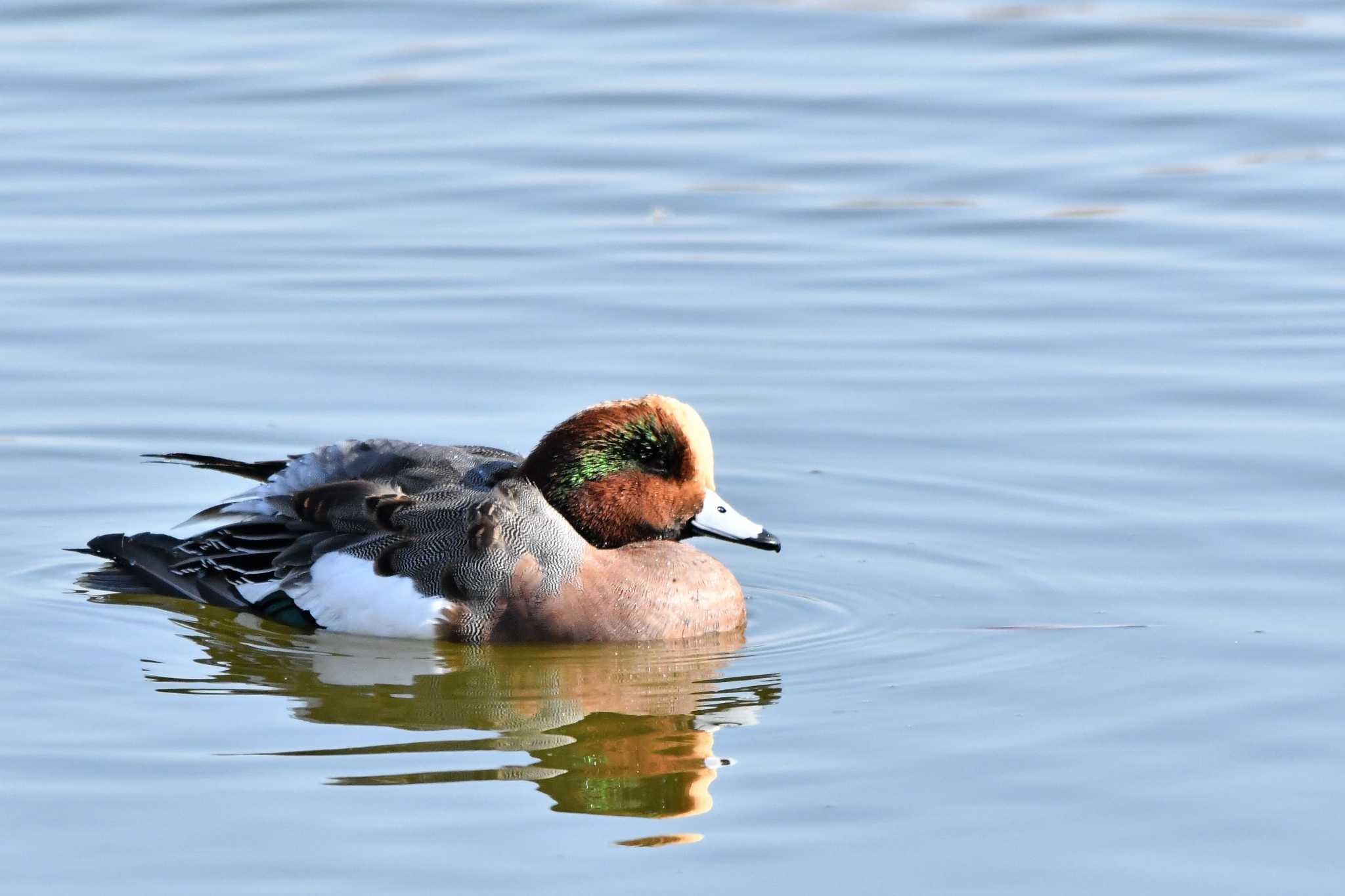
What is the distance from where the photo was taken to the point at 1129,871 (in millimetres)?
5871

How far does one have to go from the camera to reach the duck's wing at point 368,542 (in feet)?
26.1

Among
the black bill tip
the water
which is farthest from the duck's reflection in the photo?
the black bill tip

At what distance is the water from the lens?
6.22 m

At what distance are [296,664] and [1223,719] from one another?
9.75ft

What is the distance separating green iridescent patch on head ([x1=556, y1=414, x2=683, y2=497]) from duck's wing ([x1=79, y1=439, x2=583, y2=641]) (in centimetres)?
19

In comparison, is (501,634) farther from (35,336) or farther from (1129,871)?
(35,336)

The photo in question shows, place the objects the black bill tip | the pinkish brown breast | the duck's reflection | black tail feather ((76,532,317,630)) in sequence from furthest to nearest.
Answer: black tail feather ((76,532,317,630)) < the black bill tip < the pinkish brown breast < the duck's reflection

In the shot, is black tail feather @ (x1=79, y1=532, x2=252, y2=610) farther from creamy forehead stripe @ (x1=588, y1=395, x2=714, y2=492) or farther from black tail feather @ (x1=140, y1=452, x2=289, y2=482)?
creamy forehead stripe @ (x1=588, y1=395, x2=714, y2=492)

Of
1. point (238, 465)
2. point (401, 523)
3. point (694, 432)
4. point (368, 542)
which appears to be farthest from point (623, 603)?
point (238, 465)

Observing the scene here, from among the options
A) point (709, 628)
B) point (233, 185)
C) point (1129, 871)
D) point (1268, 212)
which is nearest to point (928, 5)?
point (1268, 212)

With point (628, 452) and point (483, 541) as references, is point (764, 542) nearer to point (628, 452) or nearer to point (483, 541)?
point (628, 452)

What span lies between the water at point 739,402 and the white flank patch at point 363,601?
3.5 inches

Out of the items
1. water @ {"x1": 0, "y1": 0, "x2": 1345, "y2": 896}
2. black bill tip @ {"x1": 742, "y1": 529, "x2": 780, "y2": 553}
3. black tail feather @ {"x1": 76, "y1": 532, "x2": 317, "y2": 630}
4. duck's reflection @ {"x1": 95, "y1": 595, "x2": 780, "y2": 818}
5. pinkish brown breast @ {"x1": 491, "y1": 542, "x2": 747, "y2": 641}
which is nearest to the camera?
water @ {"x1": 0, "y1": 0, "x2": 1345, "y2": 896}

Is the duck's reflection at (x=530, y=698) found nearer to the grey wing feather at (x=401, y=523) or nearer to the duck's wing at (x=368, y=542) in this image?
the duck's wing at (x=368, y=542)
